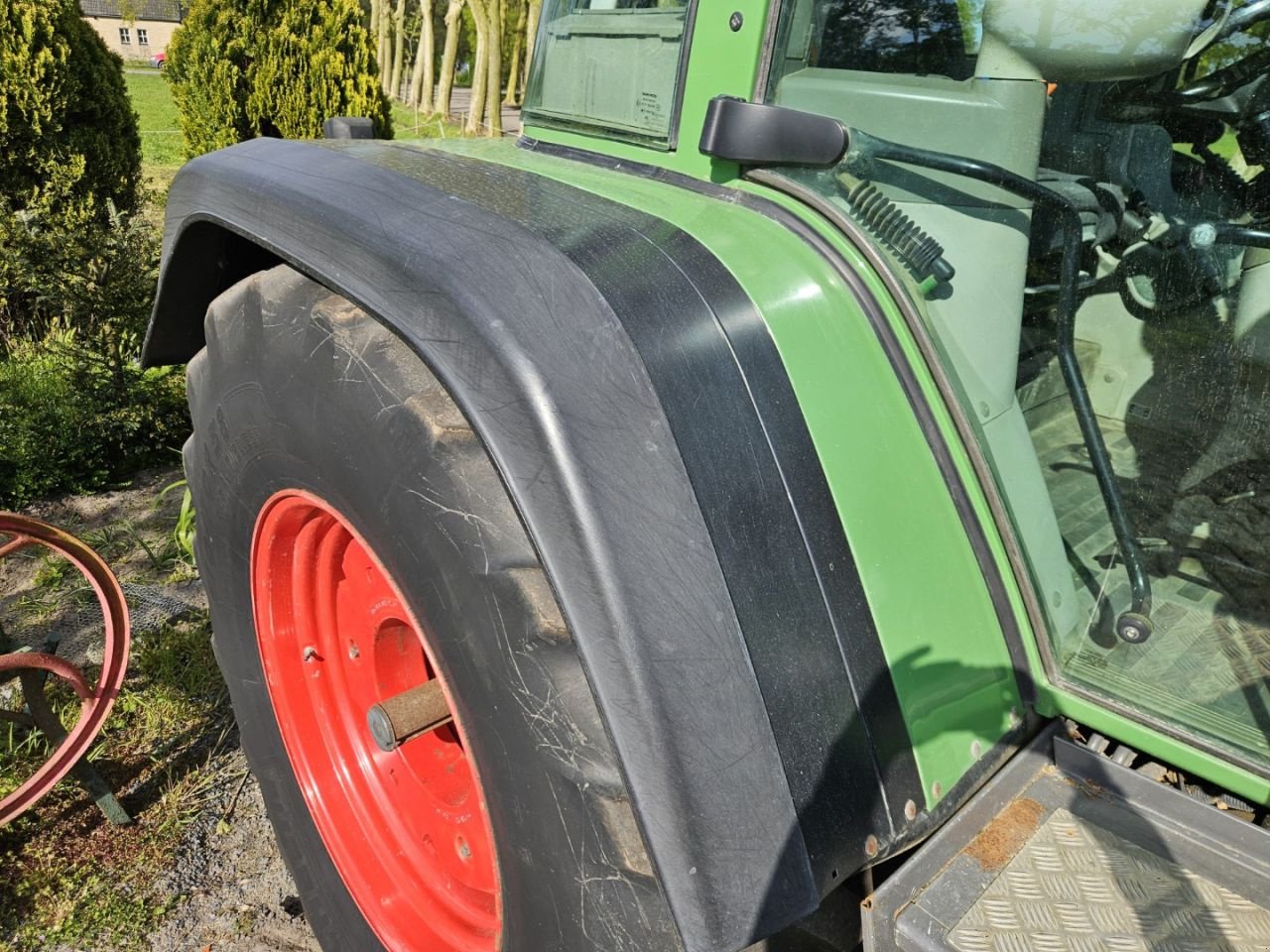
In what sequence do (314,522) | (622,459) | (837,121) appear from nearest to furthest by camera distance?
(622,459) < (837,121) < (314,522)

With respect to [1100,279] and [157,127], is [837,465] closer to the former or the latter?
[1100,279]

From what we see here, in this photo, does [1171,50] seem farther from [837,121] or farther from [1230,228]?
[837,121]

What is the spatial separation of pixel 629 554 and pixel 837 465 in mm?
312

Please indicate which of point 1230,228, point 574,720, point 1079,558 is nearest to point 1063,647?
point 1079,558

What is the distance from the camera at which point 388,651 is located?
1635mm

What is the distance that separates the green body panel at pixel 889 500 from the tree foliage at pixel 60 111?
144 inches

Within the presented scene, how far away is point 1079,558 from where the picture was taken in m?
1.22

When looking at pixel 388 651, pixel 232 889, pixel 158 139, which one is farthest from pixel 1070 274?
pixel 158 139

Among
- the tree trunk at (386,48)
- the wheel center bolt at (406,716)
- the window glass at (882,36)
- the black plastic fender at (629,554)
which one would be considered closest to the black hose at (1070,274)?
the window glass at (882,36)

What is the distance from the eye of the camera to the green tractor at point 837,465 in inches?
35.7

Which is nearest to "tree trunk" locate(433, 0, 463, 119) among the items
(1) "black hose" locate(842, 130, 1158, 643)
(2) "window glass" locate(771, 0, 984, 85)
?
(2) "window glass" locate(771, 0, 984, 85)

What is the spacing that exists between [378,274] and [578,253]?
231 mm

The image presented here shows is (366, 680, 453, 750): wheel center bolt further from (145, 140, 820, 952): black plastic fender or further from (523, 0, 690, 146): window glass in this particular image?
(523, 0, 690, 146): window glass

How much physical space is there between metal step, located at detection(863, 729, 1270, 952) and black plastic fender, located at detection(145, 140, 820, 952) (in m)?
0.22
